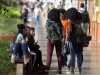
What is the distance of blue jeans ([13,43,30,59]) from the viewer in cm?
618

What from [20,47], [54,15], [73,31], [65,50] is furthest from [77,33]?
[20,47]

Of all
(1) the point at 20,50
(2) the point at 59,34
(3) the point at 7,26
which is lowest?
(1) the point at 20,50

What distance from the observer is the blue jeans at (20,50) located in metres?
6.18

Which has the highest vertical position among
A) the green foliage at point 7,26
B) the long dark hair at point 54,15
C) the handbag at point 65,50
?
the long dark hair at point 54,15

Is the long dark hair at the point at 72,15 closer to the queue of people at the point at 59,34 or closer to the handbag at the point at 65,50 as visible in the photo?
the queue of people at the point at 59,34

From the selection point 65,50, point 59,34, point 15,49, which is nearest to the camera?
point 15,49

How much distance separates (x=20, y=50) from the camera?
6379 millimetres

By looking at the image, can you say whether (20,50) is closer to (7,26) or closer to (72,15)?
(72,15)

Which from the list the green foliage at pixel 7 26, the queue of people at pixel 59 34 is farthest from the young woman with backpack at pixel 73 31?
the green foliage at pixel 7 26

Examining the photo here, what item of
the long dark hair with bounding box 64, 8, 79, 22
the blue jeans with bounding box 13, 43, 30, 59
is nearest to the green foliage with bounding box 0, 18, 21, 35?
the blue jeans with bounding box 13, 43, 30, 59

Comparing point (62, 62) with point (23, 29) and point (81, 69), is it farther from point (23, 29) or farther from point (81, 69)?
point (23, 29)

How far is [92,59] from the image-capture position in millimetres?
8734

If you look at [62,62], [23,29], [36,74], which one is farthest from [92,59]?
[23,29]

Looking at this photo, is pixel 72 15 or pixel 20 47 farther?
pixel 72 15
